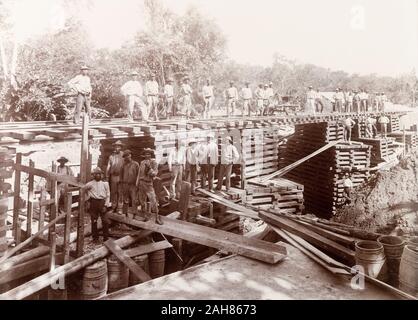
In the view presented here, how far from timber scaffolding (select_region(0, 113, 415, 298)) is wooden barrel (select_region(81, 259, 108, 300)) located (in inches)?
7.0

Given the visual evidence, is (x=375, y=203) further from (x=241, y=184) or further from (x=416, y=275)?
(x=416, y=275)

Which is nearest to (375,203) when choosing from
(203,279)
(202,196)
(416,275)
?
(202,196)

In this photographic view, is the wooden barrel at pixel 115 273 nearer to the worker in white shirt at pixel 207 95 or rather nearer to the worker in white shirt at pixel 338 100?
the worker in white shirt at pixel 207 95

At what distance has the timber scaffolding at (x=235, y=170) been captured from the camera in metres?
7.33

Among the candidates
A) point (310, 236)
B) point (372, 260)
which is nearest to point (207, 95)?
point (310, 236)

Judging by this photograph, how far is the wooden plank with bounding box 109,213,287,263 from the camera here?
21.2 feet

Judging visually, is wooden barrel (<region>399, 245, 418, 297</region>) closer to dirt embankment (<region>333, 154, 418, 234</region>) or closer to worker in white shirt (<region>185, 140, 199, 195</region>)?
worker in white shirt (<region>185, 140, 199, 195</region>)

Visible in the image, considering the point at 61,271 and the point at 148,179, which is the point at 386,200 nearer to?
the point at 148,179

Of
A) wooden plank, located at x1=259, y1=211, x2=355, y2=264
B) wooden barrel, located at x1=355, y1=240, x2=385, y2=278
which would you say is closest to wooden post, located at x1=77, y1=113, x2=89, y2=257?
wooden plank, located at x1=259, y1=211, x2=355, y2=264

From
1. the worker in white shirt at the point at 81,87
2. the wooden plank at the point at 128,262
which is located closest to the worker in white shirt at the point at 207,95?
the worker in white shirt at the point at 81,87

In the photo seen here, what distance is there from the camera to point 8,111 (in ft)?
55.6

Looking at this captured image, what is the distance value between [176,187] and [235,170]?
133 inches

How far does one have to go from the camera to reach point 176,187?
36.3 ft

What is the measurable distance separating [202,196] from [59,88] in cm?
1132
